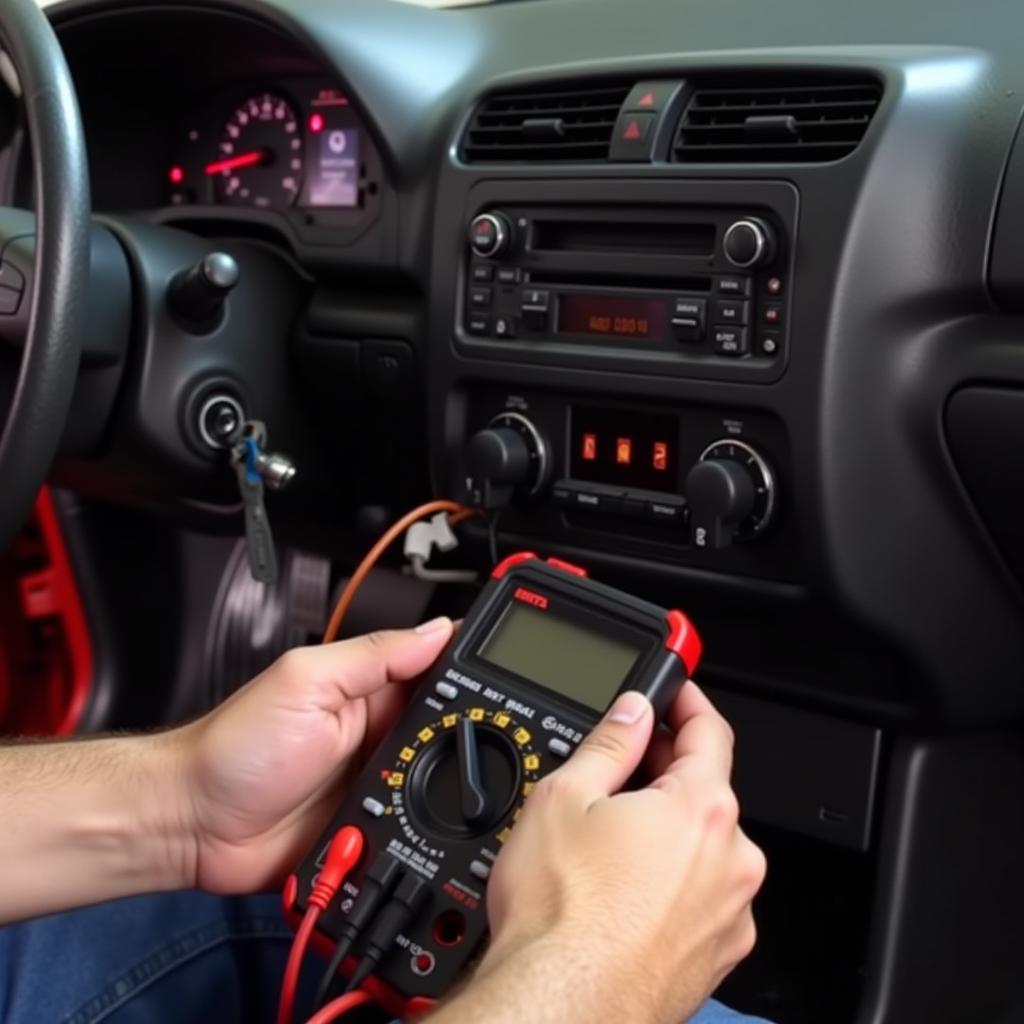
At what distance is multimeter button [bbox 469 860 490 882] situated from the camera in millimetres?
743

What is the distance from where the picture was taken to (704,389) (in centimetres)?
100

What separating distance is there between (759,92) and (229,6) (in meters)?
0.49

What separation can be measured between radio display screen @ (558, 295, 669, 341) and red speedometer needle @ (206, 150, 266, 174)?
431 millimetres

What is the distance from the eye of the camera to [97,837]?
32.9 inches

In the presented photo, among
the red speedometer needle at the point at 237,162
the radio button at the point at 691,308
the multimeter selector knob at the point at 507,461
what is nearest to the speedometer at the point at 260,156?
the red speedometer needle at the point at 237,162

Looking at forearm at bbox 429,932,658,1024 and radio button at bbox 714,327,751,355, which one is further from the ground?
radio button at bbox 714,327,751,355

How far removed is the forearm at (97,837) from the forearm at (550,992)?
0.92 ft

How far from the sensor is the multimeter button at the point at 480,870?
74 cm

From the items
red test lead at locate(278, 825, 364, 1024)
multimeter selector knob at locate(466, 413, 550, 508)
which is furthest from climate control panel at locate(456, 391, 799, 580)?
red test lead at locate(278, 825, 364, 1024)

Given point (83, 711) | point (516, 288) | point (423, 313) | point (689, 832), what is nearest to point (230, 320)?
point (423, 313)

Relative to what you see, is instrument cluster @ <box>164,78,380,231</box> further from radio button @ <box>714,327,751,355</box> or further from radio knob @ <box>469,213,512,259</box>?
radio button @ <box>714,327,751,355</box>

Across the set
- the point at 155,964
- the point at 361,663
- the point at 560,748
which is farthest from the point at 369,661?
the point at 155,964

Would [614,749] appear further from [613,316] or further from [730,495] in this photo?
[613,316]

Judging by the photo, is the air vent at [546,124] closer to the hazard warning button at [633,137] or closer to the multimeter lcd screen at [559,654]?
the hazard warning button at [633,137]
